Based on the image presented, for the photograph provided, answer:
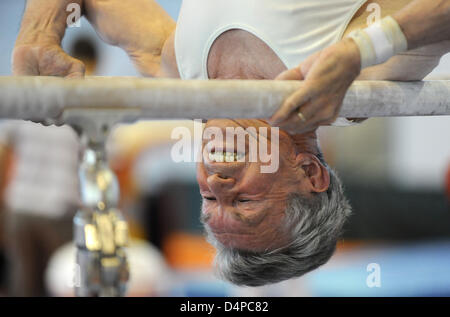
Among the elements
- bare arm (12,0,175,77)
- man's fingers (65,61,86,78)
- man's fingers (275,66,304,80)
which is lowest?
man's fingers (275,66,304,80)

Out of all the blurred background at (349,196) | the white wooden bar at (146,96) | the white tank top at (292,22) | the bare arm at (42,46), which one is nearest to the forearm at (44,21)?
the bare arm at (42,46)

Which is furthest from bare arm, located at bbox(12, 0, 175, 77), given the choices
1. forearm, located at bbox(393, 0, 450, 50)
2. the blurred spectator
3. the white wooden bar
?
the blurred spectator

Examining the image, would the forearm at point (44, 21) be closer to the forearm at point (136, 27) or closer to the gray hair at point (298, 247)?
the forearm at point (136, 27)

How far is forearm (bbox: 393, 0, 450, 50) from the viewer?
121cm

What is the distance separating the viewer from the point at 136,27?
1.80 m

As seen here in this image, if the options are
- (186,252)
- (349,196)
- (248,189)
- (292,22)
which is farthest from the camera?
(349,196)

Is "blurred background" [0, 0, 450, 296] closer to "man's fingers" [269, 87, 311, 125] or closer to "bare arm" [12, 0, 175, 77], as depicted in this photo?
"bare arm" [12, 0, 175, 77]

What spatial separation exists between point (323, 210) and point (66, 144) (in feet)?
5.57

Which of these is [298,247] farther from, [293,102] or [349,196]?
[349,196]

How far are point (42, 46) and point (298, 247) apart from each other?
2.57 feet

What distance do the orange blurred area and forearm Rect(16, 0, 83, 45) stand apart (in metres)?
1.77

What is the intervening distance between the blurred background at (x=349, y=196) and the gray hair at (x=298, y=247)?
0.89 meters

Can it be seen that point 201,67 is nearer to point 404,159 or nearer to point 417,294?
point 417,294

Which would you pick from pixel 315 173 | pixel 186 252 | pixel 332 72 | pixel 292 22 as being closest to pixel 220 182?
pixel 315 173
